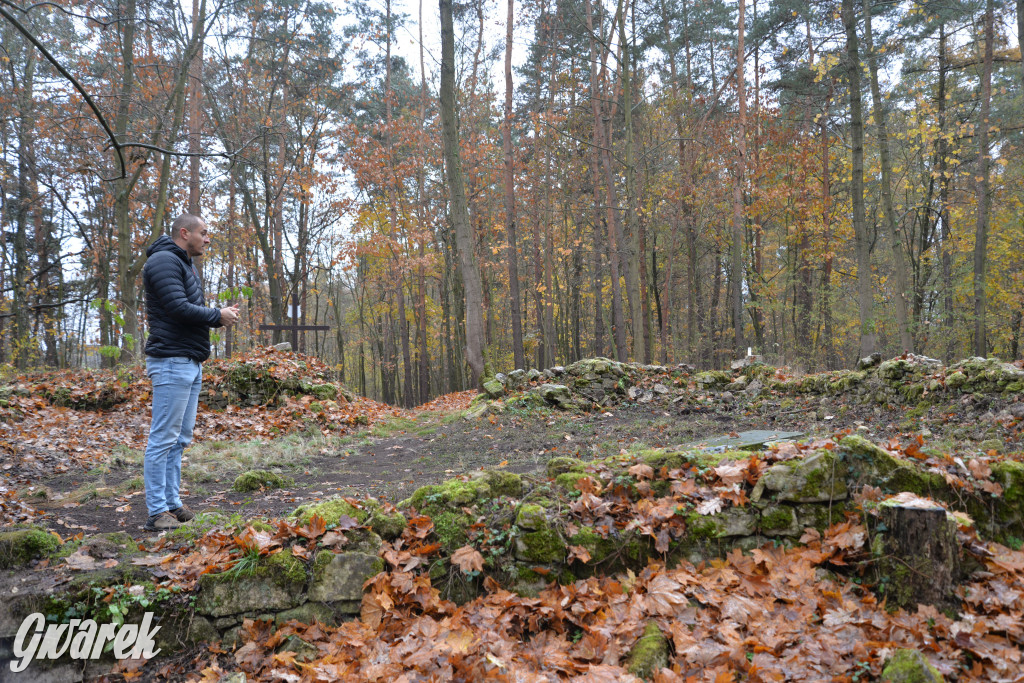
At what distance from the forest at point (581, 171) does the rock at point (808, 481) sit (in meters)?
8.82

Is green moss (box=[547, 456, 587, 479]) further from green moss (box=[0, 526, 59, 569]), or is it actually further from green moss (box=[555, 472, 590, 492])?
green moss (box=[0, 526, 59, 569])

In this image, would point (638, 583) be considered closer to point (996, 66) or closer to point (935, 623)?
point (935, 623)

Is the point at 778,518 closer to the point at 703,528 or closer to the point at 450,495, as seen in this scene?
the point at 703,528

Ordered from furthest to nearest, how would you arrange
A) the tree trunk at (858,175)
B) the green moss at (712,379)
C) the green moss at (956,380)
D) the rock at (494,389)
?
1. the tree trunk at (858,175)
2. the rock at (494,389)
3. the green moss at (712,379)
4. the green moss at (956,380)

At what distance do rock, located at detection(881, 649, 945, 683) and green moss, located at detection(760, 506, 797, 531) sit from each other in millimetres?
1055

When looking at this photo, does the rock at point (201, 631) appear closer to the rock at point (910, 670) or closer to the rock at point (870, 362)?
the rock at point (910, 670)

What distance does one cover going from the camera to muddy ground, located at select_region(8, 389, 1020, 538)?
468 cm

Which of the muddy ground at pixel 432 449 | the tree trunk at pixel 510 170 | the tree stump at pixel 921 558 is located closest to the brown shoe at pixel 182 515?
→ the muddy ground at pixel 432 449

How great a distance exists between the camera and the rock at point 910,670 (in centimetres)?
212

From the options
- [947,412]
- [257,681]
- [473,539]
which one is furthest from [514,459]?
[947,412]

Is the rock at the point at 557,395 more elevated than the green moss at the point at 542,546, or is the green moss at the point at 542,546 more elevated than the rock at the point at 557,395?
the rock at the point at 557,395

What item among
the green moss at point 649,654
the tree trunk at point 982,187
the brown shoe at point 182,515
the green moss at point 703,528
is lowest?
the green moss at point 649,654

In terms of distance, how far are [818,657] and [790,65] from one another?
19552 millimetres

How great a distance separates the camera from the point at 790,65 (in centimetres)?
1717
